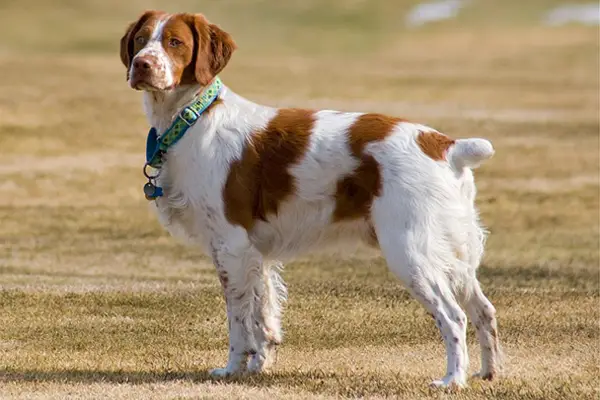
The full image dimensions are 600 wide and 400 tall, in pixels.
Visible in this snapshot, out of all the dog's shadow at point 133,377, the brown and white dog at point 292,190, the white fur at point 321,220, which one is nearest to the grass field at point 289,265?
the dog's shadow at point 133,377

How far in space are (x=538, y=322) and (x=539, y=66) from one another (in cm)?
4308

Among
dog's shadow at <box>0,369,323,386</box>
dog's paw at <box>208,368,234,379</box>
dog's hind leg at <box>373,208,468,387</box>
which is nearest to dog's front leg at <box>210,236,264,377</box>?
dog's paw at <box>208,368,234,379</box>

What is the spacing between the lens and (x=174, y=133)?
321 inches

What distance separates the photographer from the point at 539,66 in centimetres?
5256

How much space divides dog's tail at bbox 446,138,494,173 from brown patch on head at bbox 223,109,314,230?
2.92 ft

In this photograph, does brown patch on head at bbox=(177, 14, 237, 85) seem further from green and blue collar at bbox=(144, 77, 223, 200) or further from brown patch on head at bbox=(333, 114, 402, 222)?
brown patch on head at bbox=(333, 114, 402, 222)

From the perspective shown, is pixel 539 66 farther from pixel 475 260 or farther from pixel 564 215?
pixel 475 260

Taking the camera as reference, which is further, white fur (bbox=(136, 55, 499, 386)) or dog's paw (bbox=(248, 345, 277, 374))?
dog's paw (bbox=(248, 345, 277, 374))

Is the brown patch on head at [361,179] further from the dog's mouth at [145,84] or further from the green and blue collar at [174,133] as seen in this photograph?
the dog's mouth at [145,84]

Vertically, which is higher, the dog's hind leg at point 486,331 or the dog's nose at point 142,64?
the dog's nose at point 142,64

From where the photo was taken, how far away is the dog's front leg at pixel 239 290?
8.01 metres

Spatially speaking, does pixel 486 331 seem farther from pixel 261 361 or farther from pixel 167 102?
pixel 167 102

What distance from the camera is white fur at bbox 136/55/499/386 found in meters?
7.69

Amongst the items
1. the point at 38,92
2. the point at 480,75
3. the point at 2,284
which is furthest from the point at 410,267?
the point at 480,75
